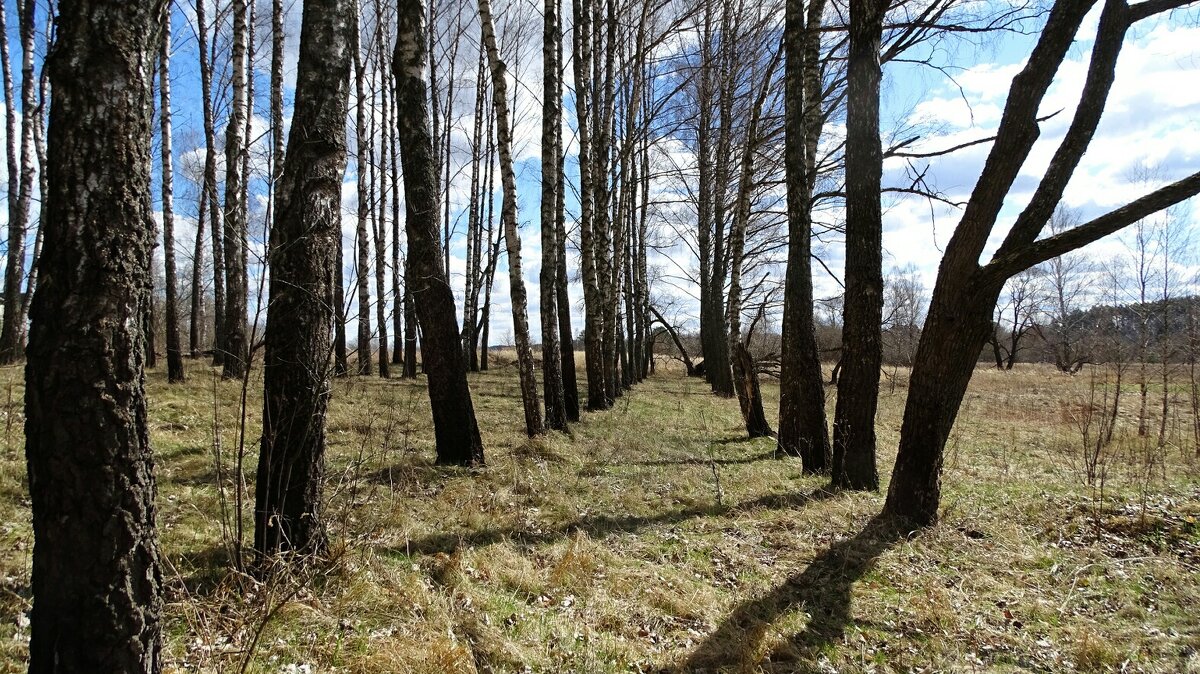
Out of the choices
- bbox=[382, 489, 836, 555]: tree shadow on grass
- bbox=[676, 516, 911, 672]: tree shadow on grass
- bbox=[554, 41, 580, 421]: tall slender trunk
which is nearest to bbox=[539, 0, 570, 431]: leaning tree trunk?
bbox=[554, 41, 580, 421]: tall slender trunk

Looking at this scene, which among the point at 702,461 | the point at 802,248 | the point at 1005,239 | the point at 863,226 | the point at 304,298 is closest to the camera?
the point at 304,298

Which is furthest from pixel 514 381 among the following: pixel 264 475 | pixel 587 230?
pixel 264 475

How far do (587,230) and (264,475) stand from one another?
28.0 feet

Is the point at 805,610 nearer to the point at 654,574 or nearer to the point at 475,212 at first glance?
the point at 654,574

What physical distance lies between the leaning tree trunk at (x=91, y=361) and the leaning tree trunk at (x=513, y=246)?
602 cm

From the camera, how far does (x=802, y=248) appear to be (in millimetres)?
6883

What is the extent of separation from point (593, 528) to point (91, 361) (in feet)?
12.4

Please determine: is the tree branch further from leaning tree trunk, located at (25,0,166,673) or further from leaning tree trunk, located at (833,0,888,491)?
leaning tree trunk, located at (25,0,166,673)

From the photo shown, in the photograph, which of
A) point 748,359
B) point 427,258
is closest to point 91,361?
point 427,258

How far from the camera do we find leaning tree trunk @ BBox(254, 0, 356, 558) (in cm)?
317

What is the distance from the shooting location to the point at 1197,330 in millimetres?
12273

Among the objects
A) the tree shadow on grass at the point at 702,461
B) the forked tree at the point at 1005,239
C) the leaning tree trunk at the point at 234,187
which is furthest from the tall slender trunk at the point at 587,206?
the forked tree at the point at 1005,239

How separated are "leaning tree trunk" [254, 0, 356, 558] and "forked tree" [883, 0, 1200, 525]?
4.57m

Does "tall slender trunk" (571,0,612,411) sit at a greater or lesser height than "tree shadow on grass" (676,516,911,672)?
greater
